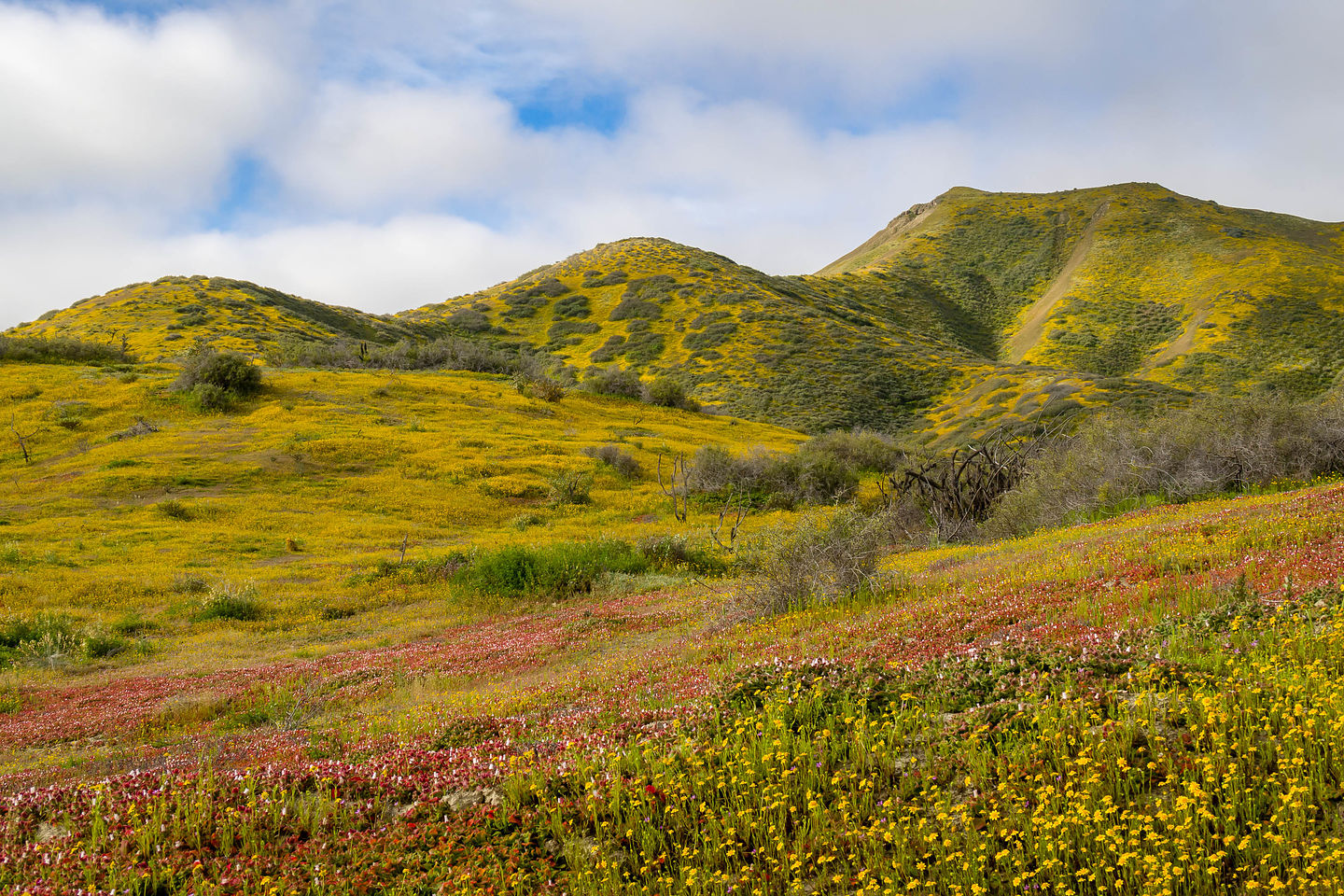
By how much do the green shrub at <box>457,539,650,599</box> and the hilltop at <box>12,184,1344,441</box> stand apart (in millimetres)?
40382

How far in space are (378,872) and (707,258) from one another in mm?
105092

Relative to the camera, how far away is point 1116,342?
79.9 metres

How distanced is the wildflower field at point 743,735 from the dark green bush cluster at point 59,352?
4223 cm

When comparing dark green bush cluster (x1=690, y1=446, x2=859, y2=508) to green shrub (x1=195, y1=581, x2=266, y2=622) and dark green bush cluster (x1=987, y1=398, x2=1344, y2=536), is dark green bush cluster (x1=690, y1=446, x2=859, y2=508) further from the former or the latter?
green shrub (x1=195, y1=581, x2=266, y2=622)

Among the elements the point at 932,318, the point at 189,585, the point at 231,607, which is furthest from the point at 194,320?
the point at 932,318

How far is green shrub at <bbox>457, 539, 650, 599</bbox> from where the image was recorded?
56.9 ft

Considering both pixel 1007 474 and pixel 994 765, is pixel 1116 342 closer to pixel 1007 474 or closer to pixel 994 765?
pixel 1007 474

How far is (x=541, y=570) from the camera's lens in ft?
57.7

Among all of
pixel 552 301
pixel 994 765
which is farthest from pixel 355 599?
pixel 552 301

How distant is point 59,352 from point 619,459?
3995 cm

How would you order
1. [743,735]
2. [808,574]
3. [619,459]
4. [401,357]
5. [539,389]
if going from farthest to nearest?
1. [401,357]
2. [539,389]
3. [619,459]
4. [808,574]
5. [743,735]

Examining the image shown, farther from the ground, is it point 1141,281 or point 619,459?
point 1141,281

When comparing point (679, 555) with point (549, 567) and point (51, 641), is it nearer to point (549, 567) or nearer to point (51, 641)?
point (549, 567)

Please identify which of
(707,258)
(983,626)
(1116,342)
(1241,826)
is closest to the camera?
(1241,826)
